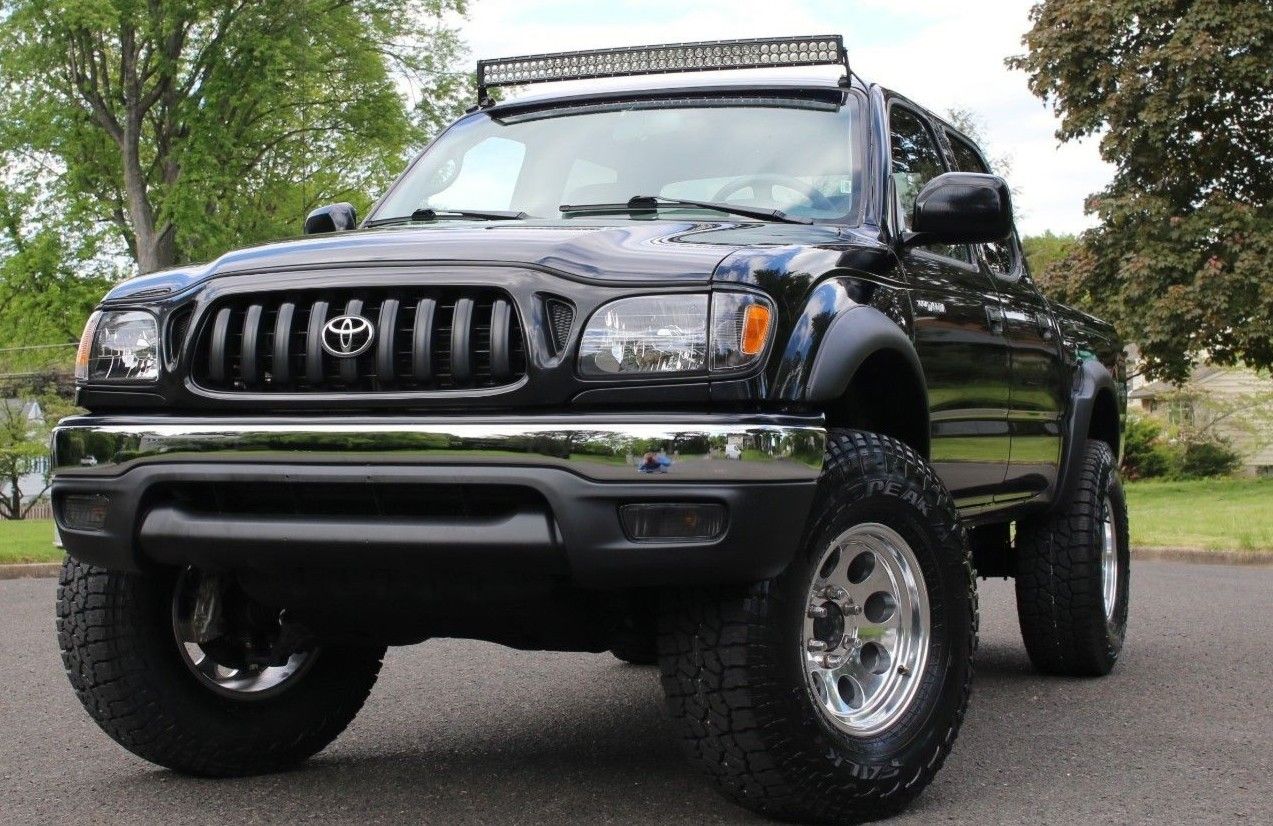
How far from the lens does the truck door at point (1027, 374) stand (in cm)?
591

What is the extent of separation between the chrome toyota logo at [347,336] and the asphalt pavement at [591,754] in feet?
3.88

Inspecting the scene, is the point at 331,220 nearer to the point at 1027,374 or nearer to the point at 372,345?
the point at 372,345

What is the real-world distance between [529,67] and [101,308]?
1.92 meters

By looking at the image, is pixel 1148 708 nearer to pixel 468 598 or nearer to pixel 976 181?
pixel 976 181

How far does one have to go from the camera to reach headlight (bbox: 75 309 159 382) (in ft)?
13.6

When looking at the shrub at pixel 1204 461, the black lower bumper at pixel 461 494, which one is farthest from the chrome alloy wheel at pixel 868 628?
the shrub at pixel 1204 461

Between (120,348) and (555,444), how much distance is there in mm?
1311

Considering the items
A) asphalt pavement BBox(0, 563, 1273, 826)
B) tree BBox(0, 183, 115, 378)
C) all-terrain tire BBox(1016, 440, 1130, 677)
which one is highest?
tree BBox(0, 183, 115, 378)

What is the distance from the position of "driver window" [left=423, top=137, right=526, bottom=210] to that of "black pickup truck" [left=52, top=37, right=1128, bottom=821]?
10.9 inches

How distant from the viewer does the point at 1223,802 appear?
4316mm

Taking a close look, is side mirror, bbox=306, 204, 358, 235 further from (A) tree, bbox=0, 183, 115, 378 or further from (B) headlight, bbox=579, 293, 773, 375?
(A) tree, bbox=0, 183, 115, 378

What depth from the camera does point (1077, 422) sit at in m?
6.66


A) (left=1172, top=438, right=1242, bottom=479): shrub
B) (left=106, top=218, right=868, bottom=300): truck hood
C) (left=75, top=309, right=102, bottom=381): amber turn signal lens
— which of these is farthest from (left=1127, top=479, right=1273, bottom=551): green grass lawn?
(left=1172, top=438, right=1242, bottom=479): shrub

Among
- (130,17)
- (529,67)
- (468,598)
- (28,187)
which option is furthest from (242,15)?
(468,598)
